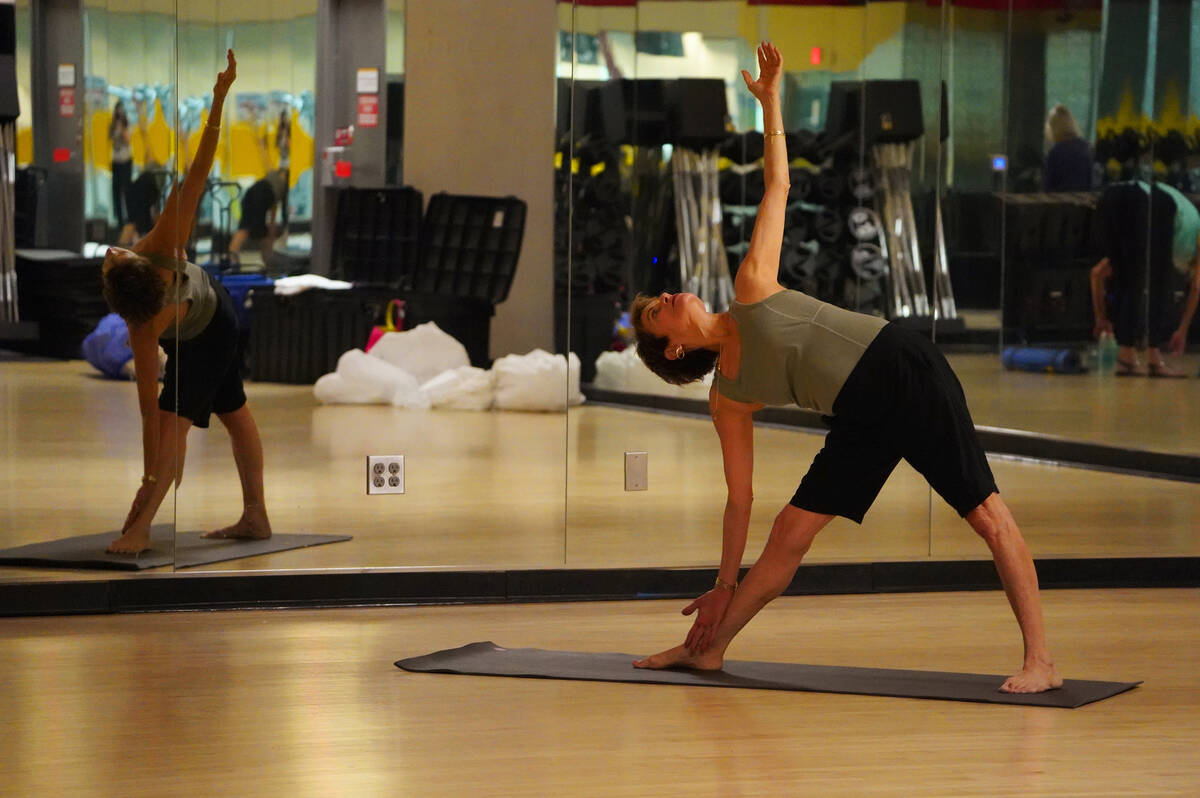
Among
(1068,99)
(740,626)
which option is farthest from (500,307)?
(1068,99)

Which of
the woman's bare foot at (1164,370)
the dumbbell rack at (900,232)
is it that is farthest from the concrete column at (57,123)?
the woman's bare foot at (1164,370)

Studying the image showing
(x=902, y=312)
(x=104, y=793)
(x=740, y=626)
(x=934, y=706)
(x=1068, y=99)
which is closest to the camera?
(x=104, y=793)

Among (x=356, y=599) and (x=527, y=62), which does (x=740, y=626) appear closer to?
(x=356, y=599)

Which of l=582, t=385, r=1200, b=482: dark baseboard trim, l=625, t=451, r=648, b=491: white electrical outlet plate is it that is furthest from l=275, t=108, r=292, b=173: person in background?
l=582, t=385, r=1200, b=482: dark baseboard trim

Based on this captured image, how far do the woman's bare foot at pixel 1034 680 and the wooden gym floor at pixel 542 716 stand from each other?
10 centimetres

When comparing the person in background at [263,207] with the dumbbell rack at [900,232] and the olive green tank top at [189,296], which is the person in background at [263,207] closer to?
the olive green tank top at [189,296]

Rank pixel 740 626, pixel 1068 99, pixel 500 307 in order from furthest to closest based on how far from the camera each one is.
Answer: pixel 1068 99 → pixel 500 307 → pixel 740 626

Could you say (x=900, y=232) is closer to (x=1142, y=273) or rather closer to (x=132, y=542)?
(x=1142, y=273)

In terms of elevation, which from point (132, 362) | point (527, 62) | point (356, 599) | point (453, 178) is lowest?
point (356, 599)

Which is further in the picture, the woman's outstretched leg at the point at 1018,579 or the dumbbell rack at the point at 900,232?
the dumbbell rack at the point at 900,232

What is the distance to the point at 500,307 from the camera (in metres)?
5.40

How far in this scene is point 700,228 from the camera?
251 inches

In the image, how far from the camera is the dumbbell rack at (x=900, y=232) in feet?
21.2

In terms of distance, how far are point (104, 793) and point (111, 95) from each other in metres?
2.62
